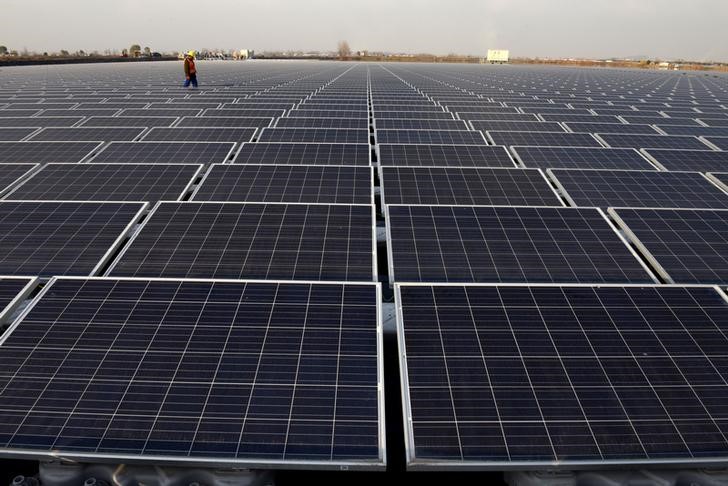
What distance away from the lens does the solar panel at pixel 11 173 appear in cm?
1142

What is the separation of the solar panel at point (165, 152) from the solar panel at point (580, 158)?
11.8 m

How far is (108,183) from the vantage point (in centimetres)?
1127

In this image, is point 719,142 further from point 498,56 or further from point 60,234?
point 498,56

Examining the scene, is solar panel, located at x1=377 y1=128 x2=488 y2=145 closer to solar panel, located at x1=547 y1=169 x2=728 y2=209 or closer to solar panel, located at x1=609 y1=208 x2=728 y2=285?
solar panel, located at x1=547 y1=169 x2=728 y2=209

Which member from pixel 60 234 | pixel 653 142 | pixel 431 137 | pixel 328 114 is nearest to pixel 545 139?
pixel 431 137

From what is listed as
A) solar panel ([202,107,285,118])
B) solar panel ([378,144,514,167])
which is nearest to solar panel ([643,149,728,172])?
solar panel ([378,144,514,167])

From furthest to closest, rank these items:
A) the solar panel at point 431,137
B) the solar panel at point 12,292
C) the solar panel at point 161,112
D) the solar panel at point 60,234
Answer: the solar panel at point 161,112
the solar panel at point 431,137
the solar panel at point 60,234
the solar panel at point 12,292

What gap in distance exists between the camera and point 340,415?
15.1 ft

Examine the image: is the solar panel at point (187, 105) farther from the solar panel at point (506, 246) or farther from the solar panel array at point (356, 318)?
the solar panel at point (506, 246)

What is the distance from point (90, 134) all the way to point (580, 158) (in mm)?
21541

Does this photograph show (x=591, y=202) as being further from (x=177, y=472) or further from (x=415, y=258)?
(x=177, y=472)

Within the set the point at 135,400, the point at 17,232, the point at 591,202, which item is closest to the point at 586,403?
the point at 135,400

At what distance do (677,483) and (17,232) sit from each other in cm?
1241

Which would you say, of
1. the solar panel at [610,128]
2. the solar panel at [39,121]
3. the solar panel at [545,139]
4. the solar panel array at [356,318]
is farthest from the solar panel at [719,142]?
the solar panel at [39,121]
